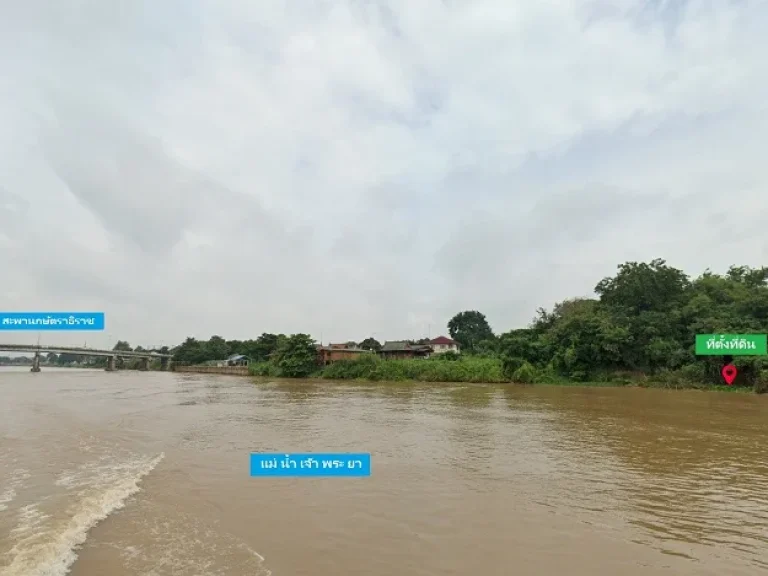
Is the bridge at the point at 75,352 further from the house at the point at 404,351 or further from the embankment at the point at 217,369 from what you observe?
the house at the point at 404,351

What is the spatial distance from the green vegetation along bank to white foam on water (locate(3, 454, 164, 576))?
3333 centimetres

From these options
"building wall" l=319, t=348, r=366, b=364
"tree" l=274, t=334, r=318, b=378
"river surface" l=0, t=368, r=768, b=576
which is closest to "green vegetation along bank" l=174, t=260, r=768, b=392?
"tree" l=274, t=334, r=318, b=378

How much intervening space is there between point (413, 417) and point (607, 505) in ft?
34.6

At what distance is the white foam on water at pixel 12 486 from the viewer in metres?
6.64

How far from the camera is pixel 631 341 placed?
116 feet

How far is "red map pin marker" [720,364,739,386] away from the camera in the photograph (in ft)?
100

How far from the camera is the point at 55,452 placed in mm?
10055

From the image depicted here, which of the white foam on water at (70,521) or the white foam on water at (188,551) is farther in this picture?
the white foam on water at (70,521)

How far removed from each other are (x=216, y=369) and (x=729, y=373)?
6121 centimetres

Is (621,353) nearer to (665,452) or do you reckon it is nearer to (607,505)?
(665,452)

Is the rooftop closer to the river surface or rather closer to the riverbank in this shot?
the riverbank

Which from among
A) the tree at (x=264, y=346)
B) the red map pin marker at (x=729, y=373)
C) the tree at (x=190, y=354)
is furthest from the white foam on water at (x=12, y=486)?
the tree at (x=190, y=354)

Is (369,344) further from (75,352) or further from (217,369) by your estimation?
(75,352)

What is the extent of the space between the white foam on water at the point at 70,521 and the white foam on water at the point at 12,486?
475mm
